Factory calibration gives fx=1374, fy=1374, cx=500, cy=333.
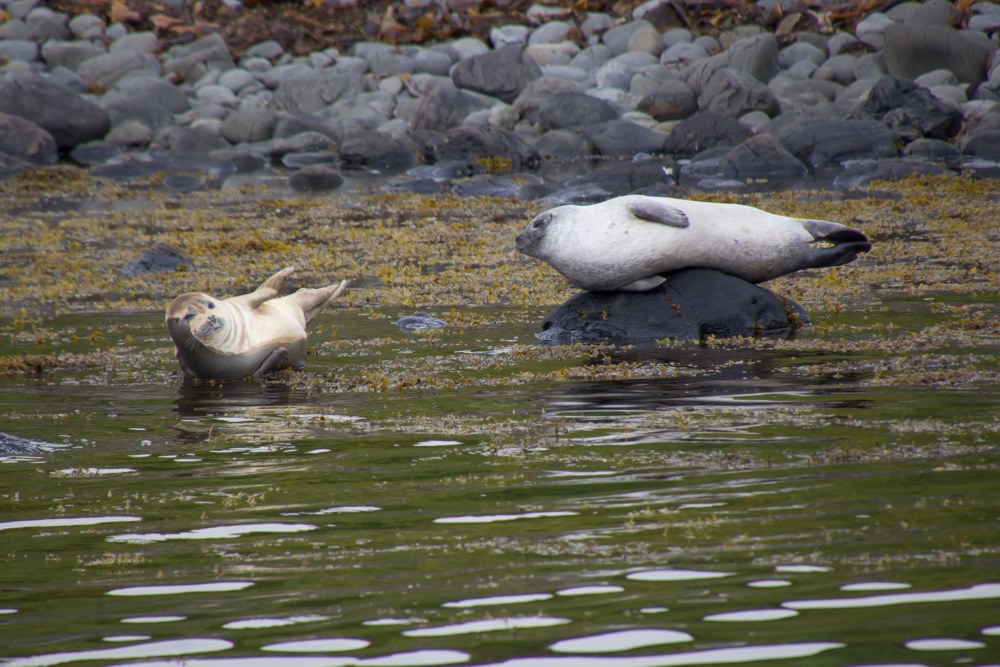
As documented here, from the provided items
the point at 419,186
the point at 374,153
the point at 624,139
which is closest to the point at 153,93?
the point at 374,153

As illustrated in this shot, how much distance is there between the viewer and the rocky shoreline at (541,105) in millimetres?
22969

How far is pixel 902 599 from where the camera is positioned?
11.4 ft

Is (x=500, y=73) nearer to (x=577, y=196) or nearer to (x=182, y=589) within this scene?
(x=577, y=196)

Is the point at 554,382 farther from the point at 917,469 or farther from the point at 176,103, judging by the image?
the point at 176,103

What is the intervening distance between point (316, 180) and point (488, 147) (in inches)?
142

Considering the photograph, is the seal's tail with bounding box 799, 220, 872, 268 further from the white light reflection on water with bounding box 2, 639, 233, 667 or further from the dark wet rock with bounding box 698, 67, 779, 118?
the dark wet rock with bounding box 698, 67, 779, 118

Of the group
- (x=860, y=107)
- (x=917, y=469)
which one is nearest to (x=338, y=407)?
(x=917, y=469)

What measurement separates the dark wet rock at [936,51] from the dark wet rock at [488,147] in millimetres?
8273

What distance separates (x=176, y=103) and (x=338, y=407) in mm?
25168

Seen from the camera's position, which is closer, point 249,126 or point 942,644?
point 942,644

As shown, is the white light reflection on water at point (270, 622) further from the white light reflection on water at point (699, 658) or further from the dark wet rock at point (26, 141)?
the dark wet rock at point (26, 141)

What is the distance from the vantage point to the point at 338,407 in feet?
23.5

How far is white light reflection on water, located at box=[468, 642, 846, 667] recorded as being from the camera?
3117 millimetres

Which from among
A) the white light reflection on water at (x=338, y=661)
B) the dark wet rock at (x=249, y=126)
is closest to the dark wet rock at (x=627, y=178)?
the dark wet rock at (x=249, y=126)
